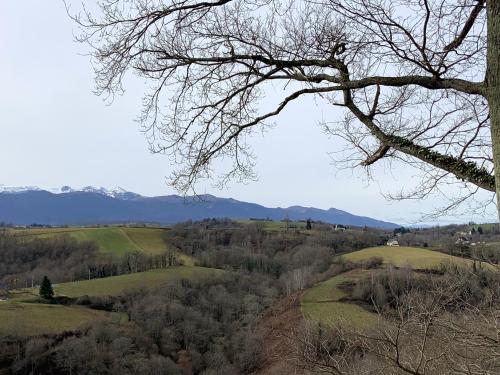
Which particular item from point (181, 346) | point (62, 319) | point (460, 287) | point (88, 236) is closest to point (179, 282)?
point (181, 346)

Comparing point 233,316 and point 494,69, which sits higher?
point 494,69

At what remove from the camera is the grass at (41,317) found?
43594mm

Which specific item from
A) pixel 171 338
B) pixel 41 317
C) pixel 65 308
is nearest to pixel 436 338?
pixel 171 338

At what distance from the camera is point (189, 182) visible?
10.0 feet

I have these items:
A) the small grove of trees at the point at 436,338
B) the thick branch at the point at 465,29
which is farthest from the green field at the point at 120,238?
the thick branch at the point at 465,29

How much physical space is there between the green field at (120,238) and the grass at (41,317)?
27.2 m

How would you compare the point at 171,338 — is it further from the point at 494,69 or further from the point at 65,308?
the point at 494,69

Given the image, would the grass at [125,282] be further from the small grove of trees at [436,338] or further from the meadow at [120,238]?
the small grove of trees at [436,338]

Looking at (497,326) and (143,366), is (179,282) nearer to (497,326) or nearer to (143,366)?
(143,366)

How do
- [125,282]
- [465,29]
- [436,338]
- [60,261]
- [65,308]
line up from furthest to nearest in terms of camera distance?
1. [60,261]
2. [125,282]
3. [65,308]
4. [436,338]
5. [465,29]

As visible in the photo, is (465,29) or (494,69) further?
(465,29)

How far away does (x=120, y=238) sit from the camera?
85.6m

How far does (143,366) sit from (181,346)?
913 cm

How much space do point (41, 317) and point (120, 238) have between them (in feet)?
127
